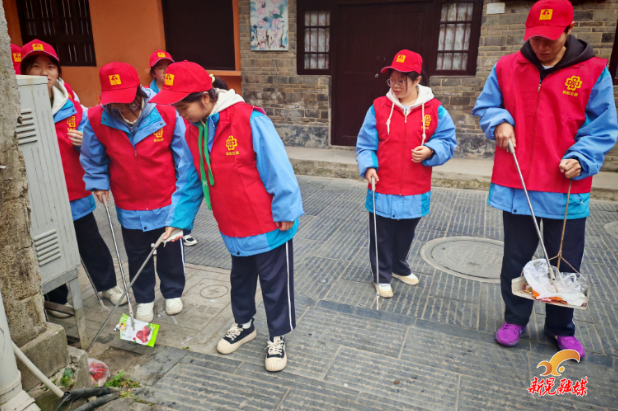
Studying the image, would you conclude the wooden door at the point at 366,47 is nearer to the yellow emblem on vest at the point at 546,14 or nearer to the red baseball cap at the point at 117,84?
the yellow emblem on vest at the point at 546,14

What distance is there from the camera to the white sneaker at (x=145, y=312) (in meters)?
3.52

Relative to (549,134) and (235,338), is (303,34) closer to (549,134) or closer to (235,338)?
(549,134)

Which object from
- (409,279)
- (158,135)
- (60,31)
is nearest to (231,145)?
(158,135)

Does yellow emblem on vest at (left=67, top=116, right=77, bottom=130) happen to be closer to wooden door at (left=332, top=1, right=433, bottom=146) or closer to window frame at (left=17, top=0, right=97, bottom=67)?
wooden door at (left=332, top=1, right=433, bottom=146)

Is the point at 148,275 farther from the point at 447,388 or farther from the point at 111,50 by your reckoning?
the point at 111,50

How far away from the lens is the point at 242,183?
8.71ft

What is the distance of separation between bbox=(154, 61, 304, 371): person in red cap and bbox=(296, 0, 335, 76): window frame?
6.45 meters

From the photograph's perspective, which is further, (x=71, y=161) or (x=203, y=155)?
(x=71, y=161)

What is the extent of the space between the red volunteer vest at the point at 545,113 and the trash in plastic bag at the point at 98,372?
283 cm

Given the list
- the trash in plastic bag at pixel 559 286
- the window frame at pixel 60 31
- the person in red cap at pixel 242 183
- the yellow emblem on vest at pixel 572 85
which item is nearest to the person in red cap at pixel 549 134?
the yellow emblem on vest at pixel 572 85

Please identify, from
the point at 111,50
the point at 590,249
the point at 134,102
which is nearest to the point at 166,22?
the point at 111,50

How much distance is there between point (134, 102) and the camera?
3.12 metres

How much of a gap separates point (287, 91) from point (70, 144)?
6.16 metres

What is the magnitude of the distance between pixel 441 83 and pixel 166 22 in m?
5.99
